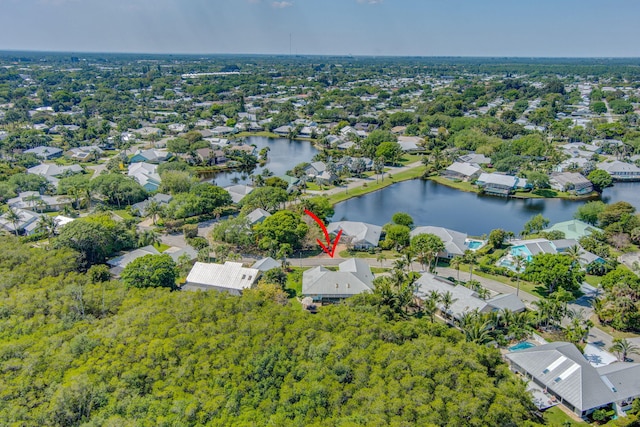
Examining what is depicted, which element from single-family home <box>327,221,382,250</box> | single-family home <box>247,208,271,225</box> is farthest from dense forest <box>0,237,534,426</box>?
single-family home <box>247,208,271,225</box>

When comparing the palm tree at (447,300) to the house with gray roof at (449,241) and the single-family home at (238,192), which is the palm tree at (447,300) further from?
the single-family home at (238,192)

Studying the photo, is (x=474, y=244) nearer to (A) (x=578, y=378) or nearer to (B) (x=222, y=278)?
(A) (x=578, y=378)

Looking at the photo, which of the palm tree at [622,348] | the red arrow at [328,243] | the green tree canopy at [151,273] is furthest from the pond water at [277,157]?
the palm tree at [622,348]

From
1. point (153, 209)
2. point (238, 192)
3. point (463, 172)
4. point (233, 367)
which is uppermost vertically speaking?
point (463, 172)

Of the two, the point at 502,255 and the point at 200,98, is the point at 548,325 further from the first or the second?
the point at 200,98

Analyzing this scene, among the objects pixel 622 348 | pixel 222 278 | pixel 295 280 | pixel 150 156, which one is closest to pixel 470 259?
pixel 622 348
